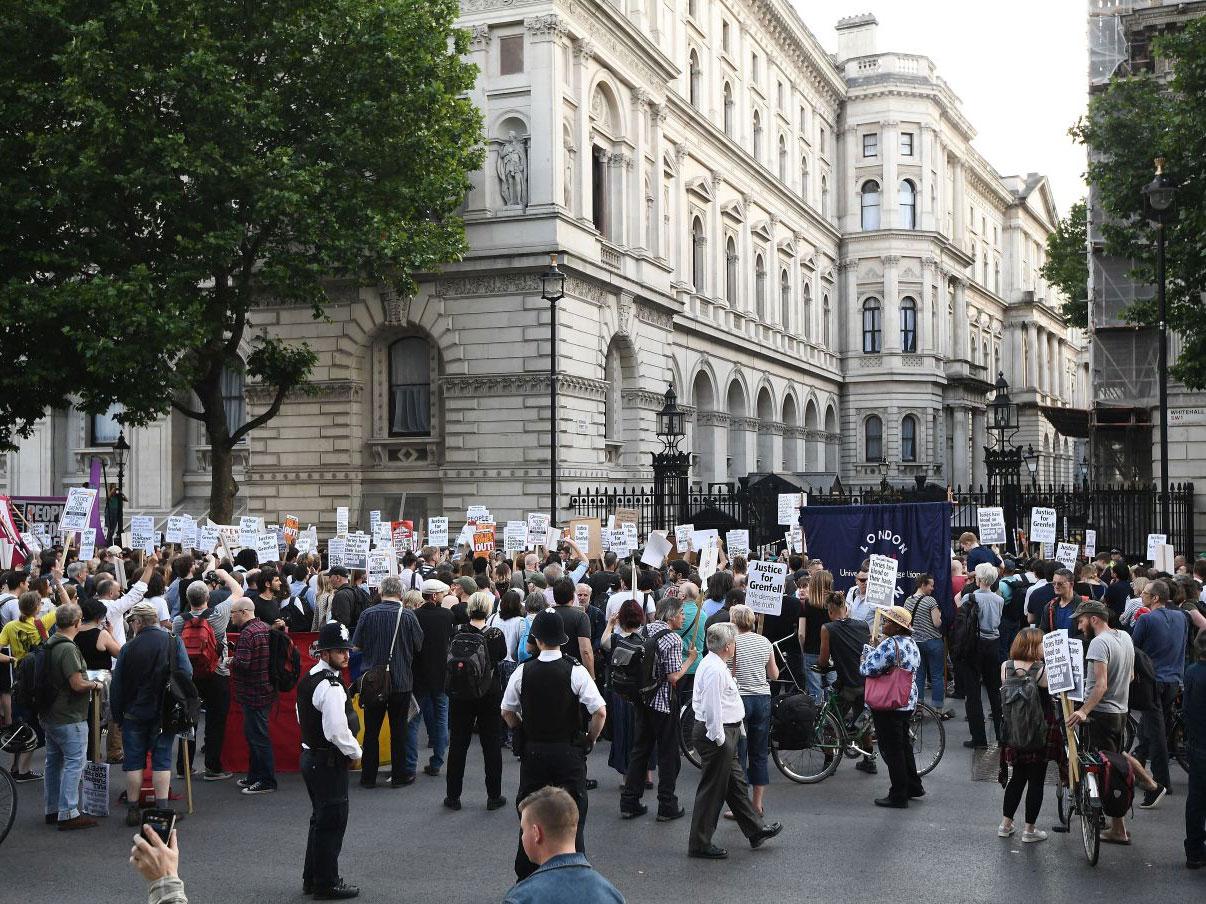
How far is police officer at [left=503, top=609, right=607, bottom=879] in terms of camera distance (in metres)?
9.09

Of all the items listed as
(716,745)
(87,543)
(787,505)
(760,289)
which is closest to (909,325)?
(760,289)

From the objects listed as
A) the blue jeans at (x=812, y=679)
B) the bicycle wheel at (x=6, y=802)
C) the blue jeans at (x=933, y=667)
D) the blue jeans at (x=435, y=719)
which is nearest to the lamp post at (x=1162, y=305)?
the blue jeans at (x=933, y=667)

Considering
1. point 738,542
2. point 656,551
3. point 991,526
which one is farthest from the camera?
point 738,542

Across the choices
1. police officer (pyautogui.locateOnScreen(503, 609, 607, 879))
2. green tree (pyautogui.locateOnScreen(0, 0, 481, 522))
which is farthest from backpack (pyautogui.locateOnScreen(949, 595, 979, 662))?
green tree (pyautogui.locateOnScreen(0, 0, 481, 522))

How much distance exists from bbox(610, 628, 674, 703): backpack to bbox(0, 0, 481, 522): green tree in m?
15.7

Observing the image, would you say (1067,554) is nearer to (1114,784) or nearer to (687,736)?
(687,736)

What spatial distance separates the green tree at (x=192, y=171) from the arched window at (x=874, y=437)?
41313 mm

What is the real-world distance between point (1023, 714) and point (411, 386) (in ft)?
84.9

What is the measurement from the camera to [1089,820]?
923 centimetres

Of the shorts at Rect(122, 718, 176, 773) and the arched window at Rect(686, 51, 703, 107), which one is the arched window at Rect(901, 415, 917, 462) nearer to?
the arched window at Rect(686, 51, 703, 107)

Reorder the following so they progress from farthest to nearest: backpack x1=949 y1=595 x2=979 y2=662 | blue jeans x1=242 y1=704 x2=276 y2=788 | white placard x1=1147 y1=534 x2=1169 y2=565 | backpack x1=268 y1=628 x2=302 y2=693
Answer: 1. white placard x1=1147 y1=534 x2=1169 y2=565
2. backpack x1=949 y1=595 x2=979 y2=662
3. blue jeans x1=242 y1=704 x2=276 y2=788
4. backpack x1=268 y1=628 x2=302 y2=693

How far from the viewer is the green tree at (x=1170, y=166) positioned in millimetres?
24141

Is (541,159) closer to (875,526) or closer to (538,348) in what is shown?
(538,348)

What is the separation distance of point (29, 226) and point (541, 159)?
12018 mm
